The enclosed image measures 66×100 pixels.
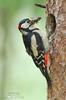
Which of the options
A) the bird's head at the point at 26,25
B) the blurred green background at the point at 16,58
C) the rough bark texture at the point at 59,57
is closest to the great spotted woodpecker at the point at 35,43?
the bird's head at the point at 26,25

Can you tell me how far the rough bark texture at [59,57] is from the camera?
5.34m

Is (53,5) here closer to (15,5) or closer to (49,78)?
(49,78)

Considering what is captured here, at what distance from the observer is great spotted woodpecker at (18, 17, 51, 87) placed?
18.5 ft

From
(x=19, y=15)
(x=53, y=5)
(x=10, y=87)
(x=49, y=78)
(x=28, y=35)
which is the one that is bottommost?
(x=10, y=87)

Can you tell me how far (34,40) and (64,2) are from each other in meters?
0.68

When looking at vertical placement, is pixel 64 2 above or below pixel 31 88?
above

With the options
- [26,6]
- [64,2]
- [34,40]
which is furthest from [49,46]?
[26,6]

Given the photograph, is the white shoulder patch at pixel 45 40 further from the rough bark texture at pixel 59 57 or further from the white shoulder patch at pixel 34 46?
the rough bark texture at pixel 59 57

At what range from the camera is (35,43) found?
5.79m

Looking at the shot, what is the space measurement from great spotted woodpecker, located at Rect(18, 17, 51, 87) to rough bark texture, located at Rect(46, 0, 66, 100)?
122 mm

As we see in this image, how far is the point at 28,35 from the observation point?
588cm

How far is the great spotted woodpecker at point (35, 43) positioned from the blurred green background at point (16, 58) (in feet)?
19.2

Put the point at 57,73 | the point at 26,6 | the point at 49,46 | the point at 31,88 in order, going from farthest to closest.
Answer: the point at 26,6, the point at 31,88, the point at 49,46, the point at 57,73

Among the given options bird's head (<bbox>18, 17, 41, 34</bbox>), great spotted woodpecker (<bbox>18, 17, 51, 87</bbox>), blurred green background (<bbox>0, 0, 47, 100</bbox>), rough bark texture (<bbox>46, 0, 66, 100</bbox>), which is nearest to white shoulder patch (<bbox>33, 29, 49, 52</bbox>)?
great spotted woodpecker (<bbox>18, 17, 51, 87</bbox>)
